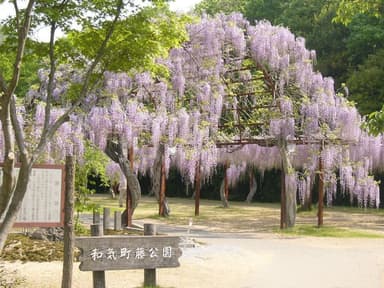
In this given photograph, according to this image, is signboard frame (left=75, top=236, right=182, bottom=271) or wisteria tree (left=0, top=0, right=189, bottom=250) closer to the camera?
wisteria tree (left=0, top=0, right=189, bottom=250)

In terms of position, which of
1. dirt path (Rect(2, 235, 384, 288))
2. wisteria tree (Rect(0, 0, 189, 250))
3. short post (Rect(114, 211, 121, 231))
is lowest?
dirt path (Rect(2, 235, 384, 288))

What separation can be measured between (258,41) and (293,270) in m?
9.28

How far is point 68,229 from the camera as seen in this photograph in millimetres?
6543

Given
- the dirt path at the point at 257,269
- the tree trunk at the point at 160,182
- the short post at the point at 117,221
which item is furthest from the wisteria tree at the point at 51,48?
the tree trunk at the point at 160,182

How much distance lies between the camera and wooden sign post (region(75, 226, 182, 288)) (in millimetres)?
7141

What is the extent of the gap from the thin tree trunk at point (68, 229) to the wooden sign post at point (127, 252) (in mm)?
529

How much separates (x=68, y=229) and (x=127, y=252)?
3.60 ft

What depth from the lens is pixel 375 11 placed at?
Answer: 7188 millimetres

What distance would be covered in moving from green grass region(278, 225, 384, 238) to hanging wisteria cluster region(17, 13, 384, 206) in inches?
49.6

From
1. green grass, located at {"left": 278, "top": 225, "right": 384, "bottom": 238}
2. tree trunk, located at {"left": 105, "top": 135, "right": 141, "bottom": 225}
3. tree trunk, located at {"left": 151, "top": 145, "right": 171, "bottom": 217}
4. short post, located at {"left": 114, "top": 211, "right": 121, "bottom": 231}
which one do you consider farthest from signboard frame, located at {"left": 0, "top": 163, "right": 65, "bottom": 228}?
tree trunk, located at {"left": 151, "top": 145, "right": 171, "bottom": 217}

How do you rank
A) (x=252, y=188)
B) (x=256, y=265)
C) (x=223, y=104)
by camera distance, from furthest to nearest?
(x=252, y=188) → (x=223, y=104) → (x=256, y=265)

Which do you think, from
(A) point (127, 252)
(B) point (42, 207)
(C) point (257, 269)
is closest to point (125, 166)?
(C) point (257, 269)

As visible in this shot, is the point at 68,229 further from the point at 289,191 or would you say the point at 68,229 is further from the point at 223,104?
the point at 223,104

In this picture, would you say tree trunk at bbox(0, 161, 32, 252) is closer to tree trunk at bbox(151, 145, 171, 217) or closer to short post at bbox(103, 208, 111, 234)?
short post at bbox(103, 208, 111, 234)
